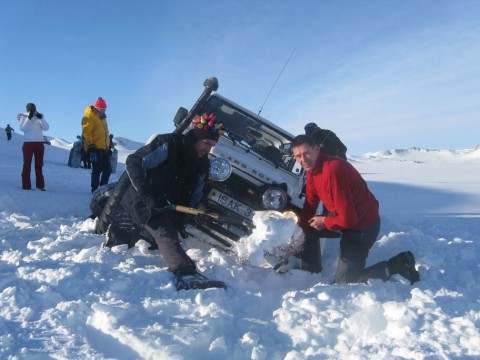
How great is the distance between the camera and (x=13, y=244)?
13.4ft

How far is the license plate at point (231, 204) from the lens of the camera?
4.03 metres

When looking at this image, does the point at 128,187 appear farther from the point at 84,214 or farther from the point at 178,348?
the point at 84,214

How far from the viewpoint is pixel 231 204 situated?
4.05 metres

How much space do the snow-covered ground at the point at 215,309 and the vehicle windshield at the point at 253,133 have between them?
1.48 meters

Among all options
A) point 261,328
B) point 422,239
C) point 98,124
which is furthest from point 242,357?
point 98,124

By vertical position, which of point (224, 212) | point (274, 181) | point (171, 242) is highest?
point (274, 181)

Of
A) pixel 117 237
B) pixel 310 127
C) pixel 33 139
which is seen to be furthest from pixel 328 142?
pixel 33 139

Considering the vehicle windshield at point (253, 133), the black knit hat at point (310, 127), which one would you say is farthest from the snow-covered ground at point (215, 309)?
the black knit hat at point (310, 127)

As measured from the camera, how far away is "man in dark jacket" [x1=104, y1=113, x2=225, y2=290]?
11.5 feet

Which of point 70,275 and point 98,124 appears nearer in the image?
point 70,275

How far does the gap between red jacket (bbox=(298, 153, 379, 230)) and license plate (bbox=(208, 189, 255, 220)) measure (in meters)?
0.67

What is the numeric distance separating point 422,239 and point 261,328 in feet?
10.3

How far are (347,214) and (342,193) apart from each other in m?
0.19

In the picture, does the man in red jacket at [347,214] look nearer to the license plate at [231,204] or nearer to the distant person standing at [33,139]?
the license plate at [231,204]
